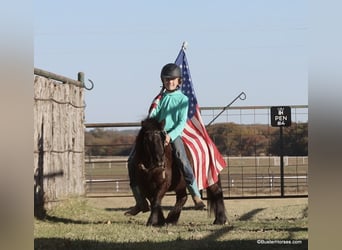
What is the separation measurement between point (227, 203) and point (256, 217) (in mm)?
203

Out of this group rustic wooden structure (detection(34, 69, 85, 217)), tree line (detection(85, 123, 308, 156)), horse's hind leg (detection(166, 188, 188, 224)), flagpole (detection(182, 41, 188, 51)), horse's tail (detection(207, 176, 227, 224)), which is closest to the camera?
flagpole (detection(182, 41, 188, 51))

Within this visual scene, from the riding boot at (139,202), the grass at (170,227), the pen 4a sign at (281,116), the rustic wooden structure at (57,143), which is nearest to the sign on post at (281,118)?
the pen 4a sign at (281,116)

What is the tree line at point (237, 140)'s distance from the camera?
318 centimetres

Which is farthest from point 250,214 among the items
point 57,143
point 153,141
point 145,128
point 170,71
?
point 57,143

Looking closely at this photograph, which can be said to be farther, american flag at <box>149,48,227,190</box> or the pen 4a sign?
american flag at <box>149,48,227,190</box>

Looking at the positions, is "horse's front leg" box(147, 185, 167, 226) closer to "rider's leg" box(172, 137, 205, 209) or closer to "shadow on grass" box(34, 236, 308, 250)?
Result: "rider's leg" box(172, 137, 205, 209)

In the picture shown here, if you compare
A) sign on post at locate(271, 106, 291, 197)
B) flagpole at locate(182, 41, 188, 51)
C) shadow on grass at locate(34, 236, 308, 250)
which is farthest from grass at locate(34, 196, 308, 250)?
flagpole at locate(182, 41, 188, 51)

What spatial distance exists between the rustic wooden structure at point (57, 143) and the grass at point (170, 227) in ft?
0.33

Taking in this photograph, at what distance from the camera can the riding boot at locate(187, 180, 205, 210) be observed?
3557 mm

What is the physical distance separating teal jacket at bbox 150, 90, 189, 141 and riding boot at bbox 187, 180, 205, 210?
33 centimetres

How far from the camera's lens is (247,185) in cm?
365
